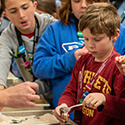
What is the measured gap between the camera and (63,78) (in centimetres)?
201

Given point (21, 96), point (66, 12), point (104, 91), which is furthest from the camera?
point (66, 12)

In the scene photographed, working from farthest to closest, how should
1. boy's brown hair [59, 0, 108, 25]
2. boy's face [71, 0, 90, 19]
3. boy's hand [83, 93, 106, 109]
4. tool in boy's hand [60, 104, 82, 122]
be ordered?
1. boy's brown hair [59, 0, 108, 25]
2. boy's face [71, 0, 90, 19]
3. tool in boy's hand [60, 104, 82, 122]
4. boy's hand [83, 93, 106, 109]

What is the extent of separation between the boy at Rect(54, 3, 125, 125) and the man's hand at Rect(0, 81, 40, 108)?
0.35m

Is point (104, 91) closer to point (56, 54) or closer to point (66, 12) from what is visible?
point (56, 54)

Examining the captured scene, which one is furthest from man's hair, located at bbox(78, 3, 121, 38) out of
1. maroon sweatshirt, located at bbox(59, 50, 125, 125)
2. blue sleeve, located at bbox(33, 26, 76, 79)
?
blue sleeve, located at bbox(33, 26, 76, 79)

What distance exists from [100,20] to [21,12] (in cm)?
91

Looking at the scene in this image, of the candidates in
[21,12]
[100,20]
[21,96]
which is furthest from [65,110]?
[21,12]

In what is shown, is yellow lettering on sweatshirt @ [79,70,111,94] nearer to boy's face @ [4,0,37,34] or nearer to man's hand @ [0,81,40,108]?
man's hand @ [0,81,40,108]

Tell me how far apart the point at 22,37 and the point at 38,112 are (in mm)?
736

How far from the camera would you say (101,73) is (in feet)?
4.78

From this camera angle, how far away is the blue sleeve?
191 cm

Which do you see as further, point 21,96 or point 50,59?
point 50,59

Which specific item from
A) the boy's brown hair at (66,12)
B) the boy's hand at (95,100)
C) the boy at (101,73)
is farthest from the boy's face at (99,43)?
the boy's brown hair at (66,12)

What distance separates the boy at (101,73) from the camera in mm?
1350
